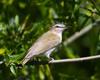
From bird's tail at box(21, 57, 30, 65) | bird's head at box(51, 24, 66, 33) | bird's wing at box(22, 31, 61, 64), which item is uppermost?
bird's head at box(51, 24, 66, 33)

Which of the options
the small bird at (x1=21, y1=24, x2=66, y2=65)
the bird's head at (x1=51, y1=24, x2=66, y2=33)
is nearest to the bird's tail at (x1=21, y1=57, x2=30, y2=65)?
the small bird at (x1=21, y1=24, x2=66, y2=65)

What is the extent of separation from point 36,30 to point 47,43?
34 cm

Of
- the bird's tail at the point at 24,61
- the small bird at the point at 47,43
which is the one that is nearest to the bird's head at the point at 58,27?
the small bird at the point at 47,43

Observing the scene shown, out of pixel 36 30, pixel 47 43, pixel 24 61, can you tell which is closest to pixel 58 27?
pixel 36 30

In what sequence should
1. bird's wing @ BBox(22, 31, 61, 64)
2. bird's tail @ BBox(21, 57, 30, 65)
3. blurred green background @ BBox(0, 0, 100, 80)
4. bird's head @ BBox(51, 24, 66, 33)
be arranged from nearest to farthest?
bird's tail @ BBox(21, 57, 30, 65)
bird's wing @ BBox(22, 31, 61, 64)
blurred green background @ BBox(0, 0, 100, 80)
bird's head @ BBox(51, 24, 66, 33)

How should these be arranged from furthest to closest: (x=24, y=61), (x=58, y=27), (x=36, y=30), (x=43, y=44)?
(x=58, y=27)
(x=36, y=30)
(x=43, y=44)
(x=24, y=61)

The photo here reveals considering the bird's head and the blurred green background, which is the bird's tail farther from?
the bird's head

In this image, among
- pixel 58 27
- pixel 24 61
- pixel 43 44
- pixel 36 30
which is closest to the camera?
pixel 24 61

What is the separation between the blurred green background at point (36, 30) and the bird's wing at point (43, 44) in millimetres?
72

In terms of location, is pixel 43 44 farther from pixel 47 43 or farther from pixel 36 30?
pixel 36 30

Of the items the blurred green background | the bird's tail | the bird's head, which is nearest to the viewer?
the bird's tail

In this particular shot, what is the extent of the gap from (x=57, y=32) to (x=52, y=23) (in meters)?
0.34

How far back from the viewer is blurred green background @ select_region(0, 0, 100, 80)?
220 inches

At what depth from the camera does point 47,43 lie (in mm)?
5867
